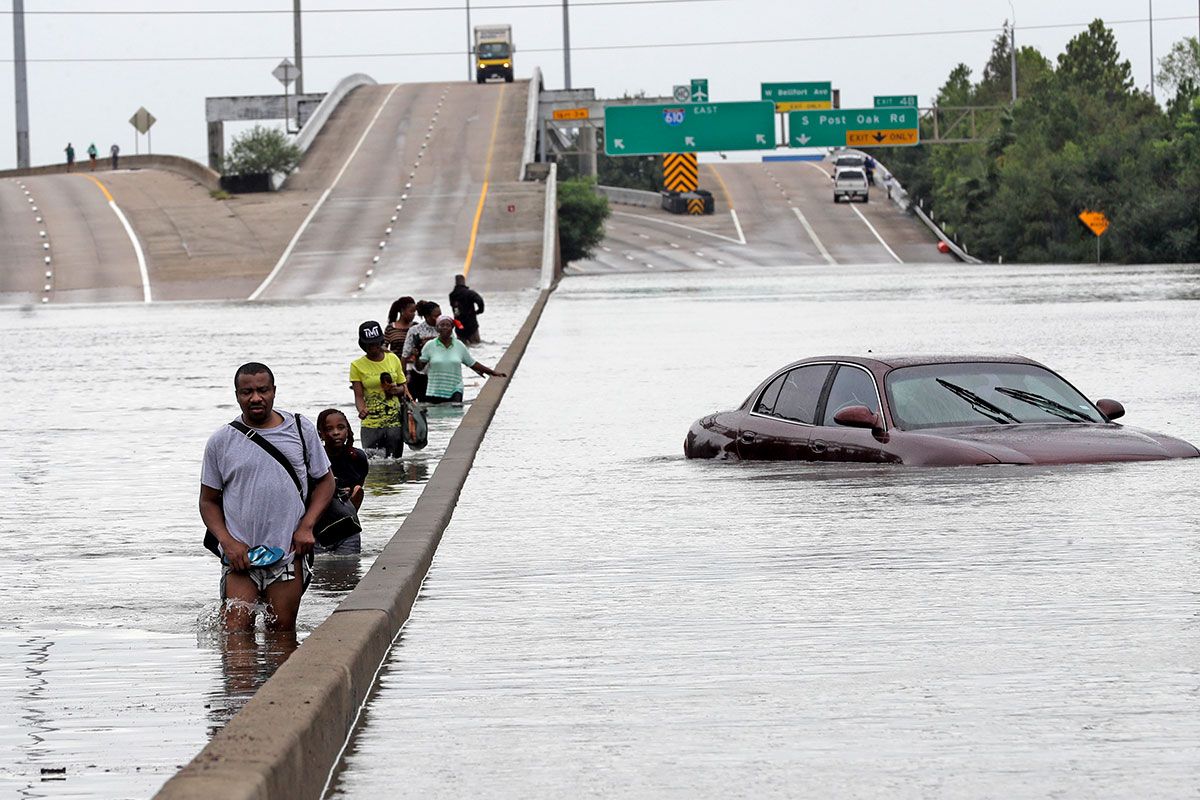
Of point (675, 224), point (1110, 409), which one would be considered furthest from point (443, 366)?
point (675, 224)

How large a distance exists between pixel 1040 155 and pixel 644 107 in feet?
74.5

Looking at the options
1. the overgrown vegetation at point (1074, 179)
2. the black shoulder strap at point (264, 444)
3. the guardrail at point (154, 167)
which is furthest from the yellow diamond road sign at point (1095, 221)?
the black shoulder strap at point (264, 444)

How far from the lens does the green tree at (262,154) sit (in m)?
98.5

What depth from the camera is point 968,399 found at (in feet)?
56.2

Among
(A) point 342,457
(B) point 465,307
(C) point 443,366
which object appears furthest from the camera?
(B) point 465,307

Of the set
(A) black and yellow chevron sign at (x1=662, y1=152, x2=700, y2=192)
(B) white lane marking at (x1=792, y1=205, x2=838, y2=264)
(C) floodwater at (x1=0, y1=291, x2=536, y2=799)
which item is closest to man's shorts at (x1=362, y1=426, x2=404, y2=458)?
(C) floodwater at (x1=0, y1=291, x2=536, y2=799)

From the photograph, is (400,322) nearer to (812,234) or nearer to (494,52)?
(812,234)

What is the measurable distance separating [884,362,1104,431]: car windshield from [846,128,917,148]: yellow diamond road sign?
303 feet

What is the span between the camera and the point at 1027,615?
10359 millimetres

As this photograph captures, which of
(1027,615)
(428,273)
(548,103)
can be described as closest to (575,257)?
(548,103)

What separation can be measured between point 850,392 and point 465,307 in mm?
19824

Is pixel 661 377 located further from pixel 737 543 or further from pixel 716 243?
pixel 716 243

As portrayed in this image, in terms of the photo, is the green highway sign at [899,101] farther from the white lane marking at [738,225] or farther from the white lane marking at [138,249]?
the white lane marking at [138,249]

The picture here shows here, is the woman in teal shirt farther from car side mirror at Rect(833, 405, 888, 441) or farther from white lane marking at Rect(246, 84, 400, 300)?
white lane marking at Rect(246, 84, 400, 300)
